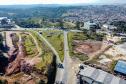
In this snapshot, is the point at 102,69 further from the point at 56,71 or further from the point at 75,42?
the point at 75,42

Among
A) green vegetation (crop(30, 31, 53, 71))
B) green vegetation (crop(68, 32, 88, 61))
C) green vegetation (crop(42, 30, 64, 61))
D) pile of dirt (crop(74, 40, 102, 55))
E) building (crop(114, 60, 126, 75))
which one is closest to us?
building (crop(114, 60, 126, 75))

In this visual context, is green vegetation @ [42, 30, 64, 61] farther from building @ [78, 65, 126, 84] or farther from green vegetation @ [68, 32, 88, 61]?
building @ [78, 65, 126, 84]

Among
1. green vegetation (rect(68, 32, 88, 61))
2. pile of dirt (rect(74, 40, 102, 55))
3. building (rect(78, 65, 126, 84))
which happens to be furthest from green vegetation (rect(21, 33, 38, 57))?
building (rect(78, 65, 126, 84))

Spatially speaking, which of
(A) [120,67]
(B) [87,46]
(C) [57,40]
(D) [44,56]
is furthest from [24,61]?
(B) [87,46]

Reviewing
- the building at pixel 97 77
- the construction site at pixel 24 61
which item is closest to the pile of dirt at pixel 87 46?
the construction site at pixel 24 61

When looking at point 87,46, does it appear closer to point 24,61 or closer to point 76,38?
point 76,38

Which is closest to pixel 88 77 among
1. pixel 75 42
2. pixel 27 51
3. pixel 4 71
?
pixel 4 71

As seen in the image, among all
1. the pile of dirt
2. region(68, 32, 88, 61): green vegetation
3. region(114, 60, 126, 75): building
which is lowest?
the pile of dirt
